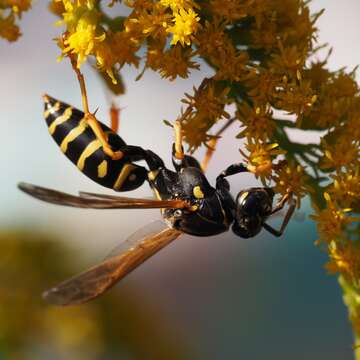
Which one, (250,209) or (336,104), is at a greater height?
(336,104)

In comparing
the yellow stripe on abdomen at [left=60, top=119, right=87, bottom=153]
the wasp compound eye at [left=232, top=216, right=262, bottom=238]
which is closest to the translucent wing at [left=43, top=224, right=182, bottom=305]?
the wasp compound eye at [left=232, top=216, right=262, bottom=238]

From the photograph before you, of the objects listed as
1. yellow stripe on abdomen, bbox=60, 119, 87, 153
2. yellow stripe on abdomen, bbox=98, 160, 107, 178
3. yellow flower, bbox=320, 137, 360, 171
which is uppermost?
yellow stripe on abdomen, bbox=60, 119, 87, 153

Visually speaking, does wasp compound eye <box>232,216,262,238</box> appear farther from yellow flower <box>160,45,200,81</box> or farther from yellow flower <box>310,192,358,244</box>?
yellow flower <box>160,45,200,81</box>

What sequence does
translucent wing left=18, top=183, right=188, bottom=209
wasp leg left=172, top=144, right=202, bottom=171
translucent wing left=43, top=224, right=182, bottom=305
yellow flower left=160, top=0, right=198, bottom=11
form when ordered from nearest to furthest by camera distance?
translucent wing left=18, top=183, right=188, bottom=209 → translucent wing left=43, top=224, right=182, bottom=305 → yellow flower left=160, top=0, right=198, bottom=11 → wasp leg left=172, top=144, right=202, bottom=171

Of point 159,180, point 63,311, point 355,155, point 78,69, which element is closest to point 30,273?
point 63,311

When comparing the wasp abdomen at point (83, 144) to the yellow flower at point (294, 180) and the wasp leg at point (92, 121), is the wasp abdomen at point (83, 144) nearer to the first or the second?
the wasp leg at point (92, 121)

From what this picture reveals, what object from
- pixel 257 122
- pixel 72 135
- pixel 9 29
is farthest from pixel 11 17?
pixel 257 122

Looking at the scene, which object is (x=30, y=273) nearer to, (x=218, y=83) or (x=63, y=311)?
(x=63, y=311)
